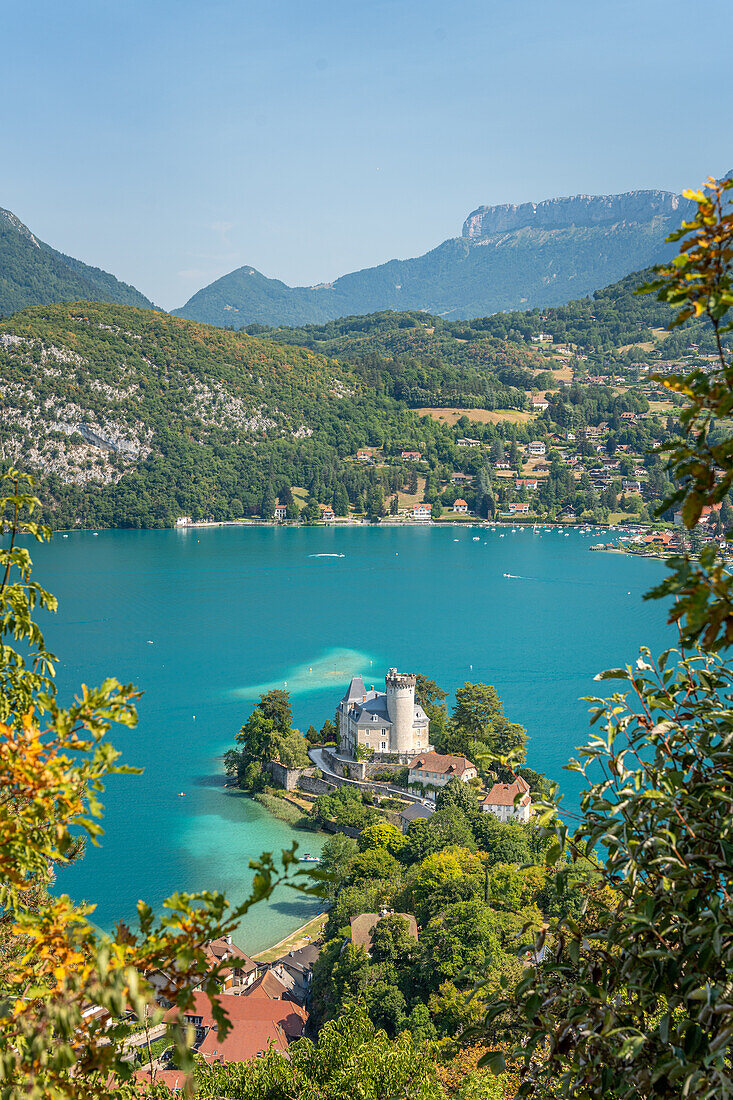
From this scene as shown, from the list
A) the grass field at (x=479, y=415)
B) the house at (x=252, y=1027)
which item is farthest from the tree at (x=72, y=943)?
the grass field at (x=479, y=415)

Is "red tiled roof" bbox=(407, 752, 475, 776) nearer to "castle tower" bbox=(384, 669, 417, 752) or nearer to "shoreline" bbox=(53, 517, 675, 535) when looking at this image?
"castle tower" bbox=(384, 669, 417, 752)

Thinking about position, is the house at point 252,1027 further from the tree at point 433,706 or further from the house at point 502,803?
the tree at point 433,706

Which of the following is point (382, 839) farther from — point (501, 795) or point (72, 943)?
point (72, 943)

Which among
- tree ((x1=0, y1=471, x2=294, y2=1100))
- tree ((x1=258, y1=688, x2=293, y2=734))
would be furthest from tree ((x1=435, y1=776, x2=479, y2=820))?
tree ((x1=0, y1=471, x2=294, y2=1100))

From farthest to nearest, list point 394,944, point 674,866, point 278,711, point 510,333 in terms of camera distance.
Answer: point 510,333 → point 278,711 → point 394,944 → point 674,866

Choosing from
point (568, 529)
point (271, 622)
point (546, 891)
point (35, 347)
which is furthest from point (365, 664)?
point (35, 347)

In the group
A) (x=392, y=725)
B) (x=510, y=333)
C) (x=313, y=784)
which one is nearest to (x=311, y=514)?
(x=313, y=784)

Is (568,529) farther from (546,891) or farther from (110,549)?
(546,891)
